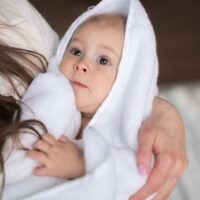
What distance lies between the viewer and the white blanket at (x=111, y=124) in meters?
0.87

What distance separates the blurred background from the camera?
5.03 ft

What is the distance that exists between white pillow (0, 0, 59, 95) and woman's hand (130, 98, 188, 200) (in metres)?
0.29

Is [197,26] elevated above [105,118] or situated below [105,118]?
below

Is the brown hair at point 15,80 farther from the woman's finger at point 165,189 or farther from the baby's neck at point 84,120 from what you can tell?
the woman's finger at point 165,189

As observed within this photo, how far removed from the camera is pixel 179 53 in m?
2.32

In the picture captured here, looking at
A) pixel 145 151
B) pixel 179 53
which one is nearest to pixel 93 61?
pixel 145 151

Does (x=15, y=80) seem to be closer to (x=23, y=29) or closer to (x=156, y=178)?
(x=23, y=29)

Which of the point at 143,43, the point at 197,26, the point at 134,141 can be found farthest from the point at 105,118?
the point at 197,26

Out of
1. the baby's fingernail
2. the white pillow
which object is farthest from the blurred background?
the white pillow

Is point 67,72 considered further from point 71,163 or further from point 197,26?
point 197,26

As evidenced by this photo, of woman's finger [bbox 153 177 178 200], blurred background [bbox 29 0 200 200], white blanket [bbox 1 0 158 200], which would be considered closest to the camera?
white blanket [bbox 1 0 158 200]

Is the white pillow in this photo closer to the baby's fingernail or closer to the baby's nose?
the baby's nose

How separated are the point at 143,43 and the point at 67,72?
0.59ft

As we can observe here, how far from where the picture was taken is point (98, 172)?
0.87 m
